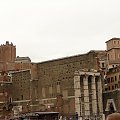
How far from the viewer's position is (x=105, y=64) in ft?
158

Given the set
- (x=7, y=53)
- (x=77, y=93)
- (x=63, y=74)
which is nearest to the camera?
(x=77, y=93)

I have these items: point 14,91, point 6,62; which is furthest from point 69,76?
point 6,62

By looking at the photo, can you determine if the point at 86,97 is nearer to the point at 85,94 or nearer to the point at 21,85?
the point at 85,94

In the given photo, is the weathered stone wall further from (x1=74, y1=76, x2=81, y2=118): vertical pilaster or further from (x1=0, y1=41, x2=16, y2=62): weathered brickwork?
(x1=0, y1=41, x2=16, y2=62): weathered brickwork

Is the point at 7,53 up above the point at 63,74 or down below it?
above

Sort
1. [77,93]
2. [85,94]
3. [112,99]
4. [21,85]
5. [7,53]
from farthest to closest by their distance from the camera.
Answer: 1. [7,53]
2. [21,85]
3. [112,99]
4. [77,93]
5. [85,94]

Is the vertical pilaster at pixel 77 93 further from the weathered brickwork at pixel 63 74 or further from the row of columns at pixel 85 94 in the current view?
the weathered brickwork at pixel 63 74

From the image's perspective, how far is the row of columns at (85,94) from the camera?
138ft

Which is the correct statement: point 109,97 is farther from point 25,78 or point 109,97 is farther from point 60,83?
point 25,78

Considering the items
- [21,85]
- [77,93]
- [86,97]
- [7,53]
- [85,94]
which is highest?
[7,53]

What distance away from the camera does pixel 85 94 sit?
138ft

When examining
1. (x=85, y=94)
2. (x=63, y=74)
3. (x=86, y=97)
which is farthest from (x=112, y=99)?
(x=63, y=74)

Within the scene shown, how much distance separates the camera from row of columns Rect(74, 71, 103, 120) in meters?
42.0

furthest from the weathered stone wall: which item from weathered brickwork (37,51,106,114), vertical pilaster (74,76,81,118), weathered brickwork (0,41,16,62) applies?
weathered brickwork (0,41,16,62)
